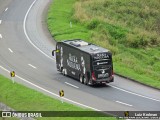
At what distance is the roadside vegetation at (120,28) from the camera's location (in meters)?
55.8

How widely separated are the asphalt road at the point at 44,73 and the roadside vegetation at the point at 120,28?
214cm

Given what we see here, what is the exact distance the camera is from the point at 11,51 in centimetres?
5975

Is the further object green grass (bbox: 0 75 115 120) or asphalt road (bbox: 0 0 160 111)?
asphalt road (bbox: 0 0 160 111)

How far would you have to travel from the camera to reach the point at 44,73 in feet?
168

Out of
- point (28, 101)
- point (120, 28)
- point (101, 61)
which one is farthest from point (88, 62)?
point (120, 28)

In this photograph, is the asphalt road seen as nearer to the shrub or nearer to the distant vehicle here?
the distant vehicle

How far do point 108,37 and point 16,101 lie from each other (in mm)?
27970

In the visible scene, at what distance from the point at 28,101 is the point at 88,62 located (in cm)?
912

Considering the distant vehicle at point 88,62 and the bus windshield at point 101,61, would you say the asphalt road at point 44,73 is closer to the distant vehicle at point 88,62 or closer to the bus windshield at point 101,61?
the distant vehicle at point 88,62

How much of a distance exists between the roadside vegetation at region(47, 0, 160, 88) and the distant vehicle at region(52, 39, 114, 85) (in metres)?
4.15

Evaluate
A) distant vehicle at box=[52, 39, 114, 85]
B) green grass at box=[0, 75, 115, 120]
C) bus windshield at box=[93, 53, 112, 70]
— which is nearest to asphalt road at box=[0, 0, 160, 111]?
distant vehicle at box=[52, 39, 114, 85]

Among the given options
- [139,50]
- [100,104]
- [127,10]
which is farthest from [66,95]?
[127,10]

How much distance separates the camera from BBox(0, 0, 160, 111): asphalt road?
139 feet

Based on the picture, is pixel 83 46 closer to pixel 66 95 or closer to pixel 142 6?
pixel 66 95
